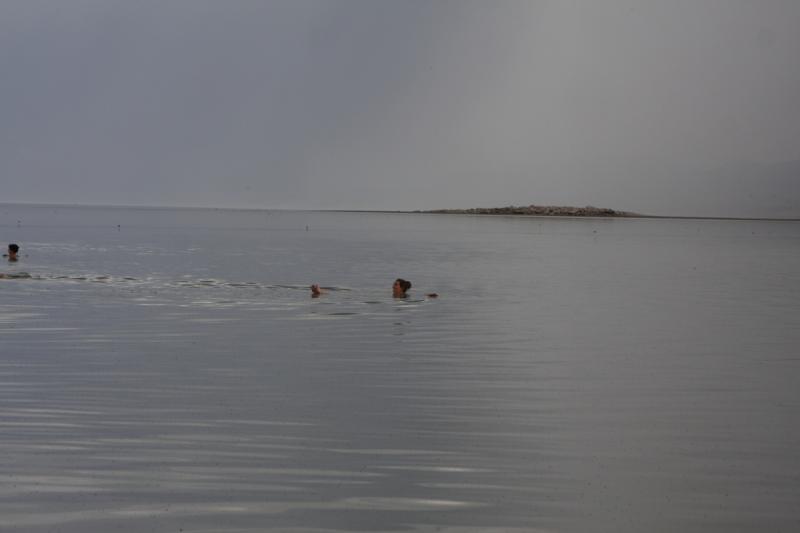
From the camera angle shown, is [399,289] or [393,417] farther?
[399,289]

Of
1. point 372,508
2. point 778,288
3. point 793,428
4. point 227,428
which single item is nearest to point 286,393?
point 227,428

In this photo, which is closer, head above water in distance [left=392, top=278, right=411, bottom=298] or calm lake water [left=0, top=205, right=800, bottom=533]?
calm lake water [left=0, top=205, right=800, bottom=533]

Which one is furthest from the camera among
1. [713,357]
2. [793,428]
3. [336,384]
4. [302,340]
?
[302,340]

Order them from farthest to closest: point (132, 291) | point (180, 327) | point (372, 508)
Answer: point (132, 291)
point (180, 327)
point (372, 508)

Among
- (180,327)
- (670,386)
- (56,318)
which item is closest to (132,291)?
(56,318)

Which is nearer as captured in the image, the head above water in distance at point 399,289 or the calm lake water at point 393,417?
the calm lake water at point 393,417

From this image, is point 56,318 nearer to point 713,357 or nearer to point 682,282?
point 713,357

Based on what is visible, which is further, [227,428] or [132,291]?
[132,291]

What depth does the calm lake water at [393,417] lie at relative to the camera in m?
9.12

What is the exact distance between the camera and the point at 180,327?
22.6 metres

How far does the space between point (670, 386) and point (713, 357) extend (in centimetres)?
393

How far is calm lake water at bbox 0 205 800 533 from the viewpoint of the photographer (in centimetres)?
912

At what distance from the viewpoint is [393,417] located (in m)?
12.9

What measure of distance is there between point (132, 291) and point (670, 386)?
832 inches
